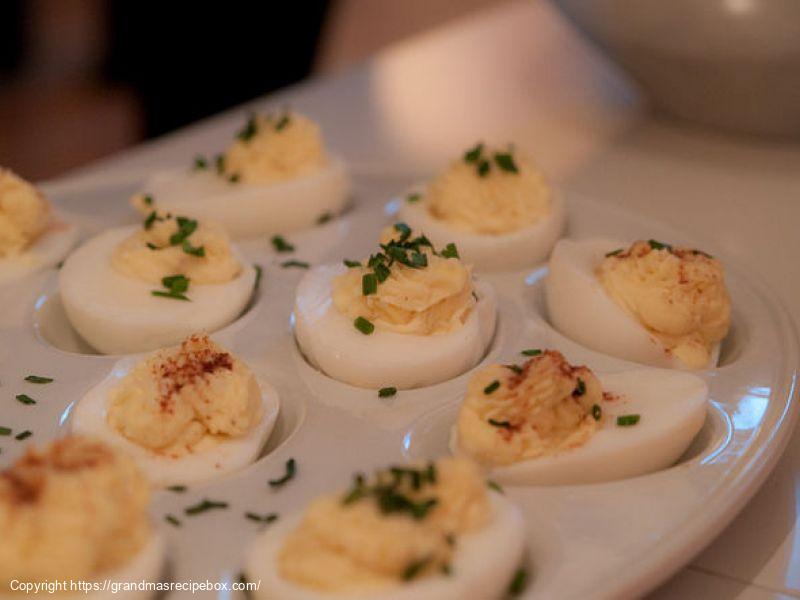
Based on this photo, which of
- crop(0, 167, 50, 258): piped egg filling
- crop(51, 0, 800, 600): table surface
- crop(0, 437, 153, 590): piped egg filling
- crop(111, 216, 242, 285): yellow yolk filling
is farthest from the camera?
crop(51, 0, 800, 600): table surface

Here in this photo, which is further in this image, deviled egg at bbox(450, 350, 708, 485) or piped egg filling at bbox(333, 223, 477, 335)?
piped egg filling at bbox(333, 223, 477, 335)

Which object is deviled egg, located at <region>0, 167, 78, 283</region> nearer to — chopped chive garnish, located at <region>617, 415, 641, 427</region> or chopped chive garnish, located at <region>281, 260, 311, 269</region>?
chopped chive garnish, located at <region>281, 260, 311, 269</region>

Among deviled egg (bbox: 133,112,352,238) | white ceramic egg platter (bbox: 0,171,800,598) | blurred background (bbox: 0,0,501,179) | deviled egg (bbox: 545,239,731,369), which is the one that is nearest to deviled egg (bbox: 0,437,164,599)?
white ceramic egg platter (bbox: 0,171,800,598)

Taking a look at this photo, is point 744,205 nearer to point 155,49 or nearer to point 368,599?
point 368,599

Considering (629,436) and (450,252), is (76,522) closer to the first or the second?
(629,436)

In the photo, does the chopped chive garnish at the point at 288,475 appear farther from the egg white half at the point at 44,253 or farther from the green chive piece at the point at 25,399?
the egg white half at the point at 44,253

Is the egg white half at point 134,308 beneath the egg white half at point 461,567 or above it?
beneath

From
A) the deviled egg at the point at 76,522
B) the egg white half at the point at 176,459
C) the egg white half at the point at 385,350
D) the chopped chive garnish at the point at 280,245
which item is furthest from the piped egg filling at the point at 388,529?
the chopped chive garnish at the point at 280,245
